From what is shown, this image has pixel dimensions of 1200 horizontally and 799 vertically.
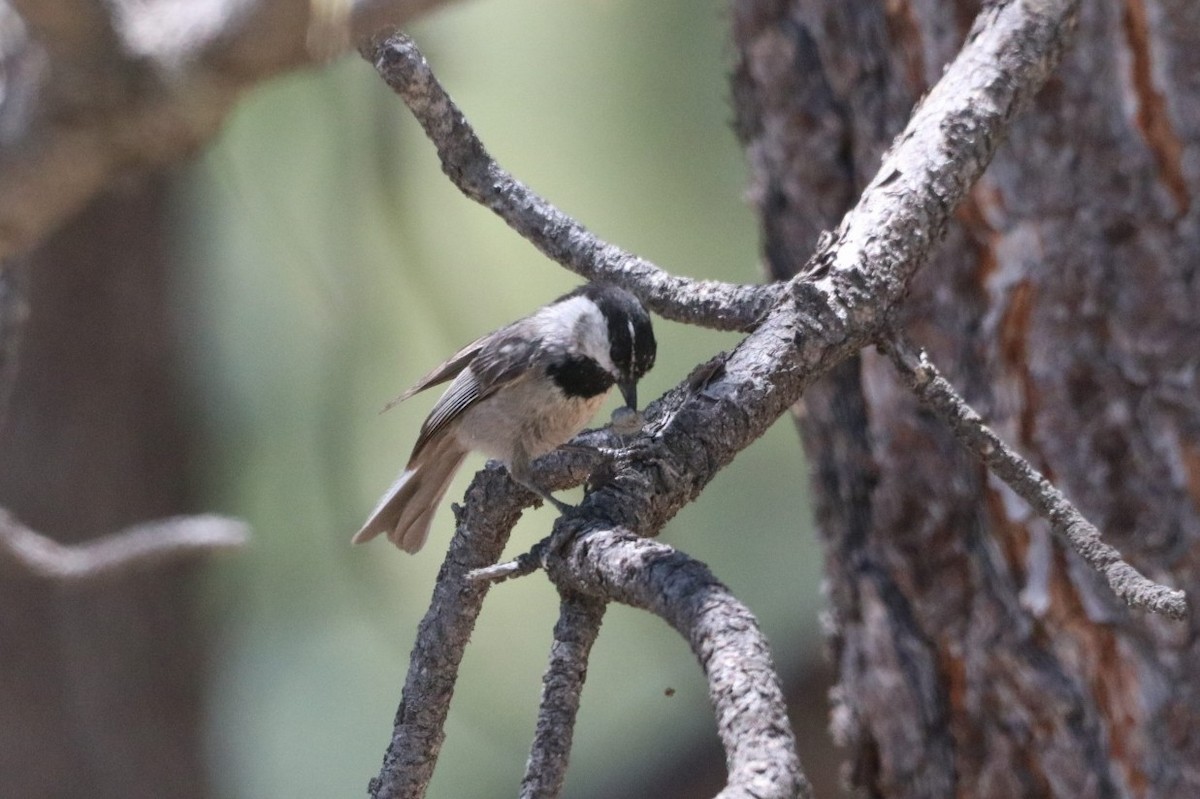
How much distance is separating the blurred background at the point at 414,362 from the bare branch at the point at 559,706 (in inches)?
122

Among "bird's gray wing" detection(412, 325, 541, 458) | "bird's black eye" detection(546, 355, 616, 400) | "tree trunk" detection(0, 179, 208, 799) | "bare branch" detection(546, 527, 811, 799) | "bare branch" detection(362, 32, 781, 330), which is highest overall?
"tree trunk" detection(0, 179, 208, 799)

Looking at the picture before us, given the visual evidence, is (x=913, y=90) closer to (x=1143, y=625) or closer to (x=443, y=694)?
(x=1143, y=625)

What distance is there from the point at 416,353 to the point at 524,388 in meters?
2.76

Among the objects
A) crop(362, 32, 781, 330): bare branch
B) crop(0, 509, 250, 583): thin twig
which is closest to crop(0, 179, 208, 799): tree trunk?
crop(0, 509, 250, 583): thin twig

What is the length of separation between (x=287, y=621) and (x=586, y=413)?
10.8 ft

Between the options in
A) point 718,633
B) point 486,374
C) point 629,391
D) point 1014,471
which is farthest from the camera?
point 486,374

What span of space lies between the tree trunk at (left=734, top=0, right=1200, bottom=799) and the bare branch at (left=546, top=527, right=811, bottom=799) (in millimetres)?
1304

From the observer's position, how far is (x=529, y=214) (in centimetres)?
165

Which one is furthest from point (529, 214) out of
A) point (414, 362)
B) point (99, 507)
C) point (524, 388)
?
point (414, 362)

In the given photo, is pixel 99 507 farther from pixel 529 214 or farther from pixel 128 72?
pixel 128 72

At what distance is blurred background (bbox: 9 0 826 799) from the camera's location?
436 centimetres

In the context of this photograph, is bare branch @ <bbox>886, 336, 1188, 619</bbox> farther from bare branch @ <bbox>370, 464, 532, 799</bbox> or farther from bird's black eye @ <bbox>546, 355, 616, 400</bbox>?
bird's black eye @ <bbox>546, 355, 616, 400</bbox>

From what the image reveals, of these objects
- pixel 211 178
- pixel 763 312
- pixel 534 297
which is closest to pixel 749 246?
pixel 534 297

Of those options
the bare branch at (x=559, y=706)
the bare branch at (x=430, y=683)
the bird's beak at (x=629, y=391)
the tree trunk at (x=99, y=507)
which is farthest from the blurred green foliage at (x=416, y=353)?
the bare branch at (x=559, y=706)
